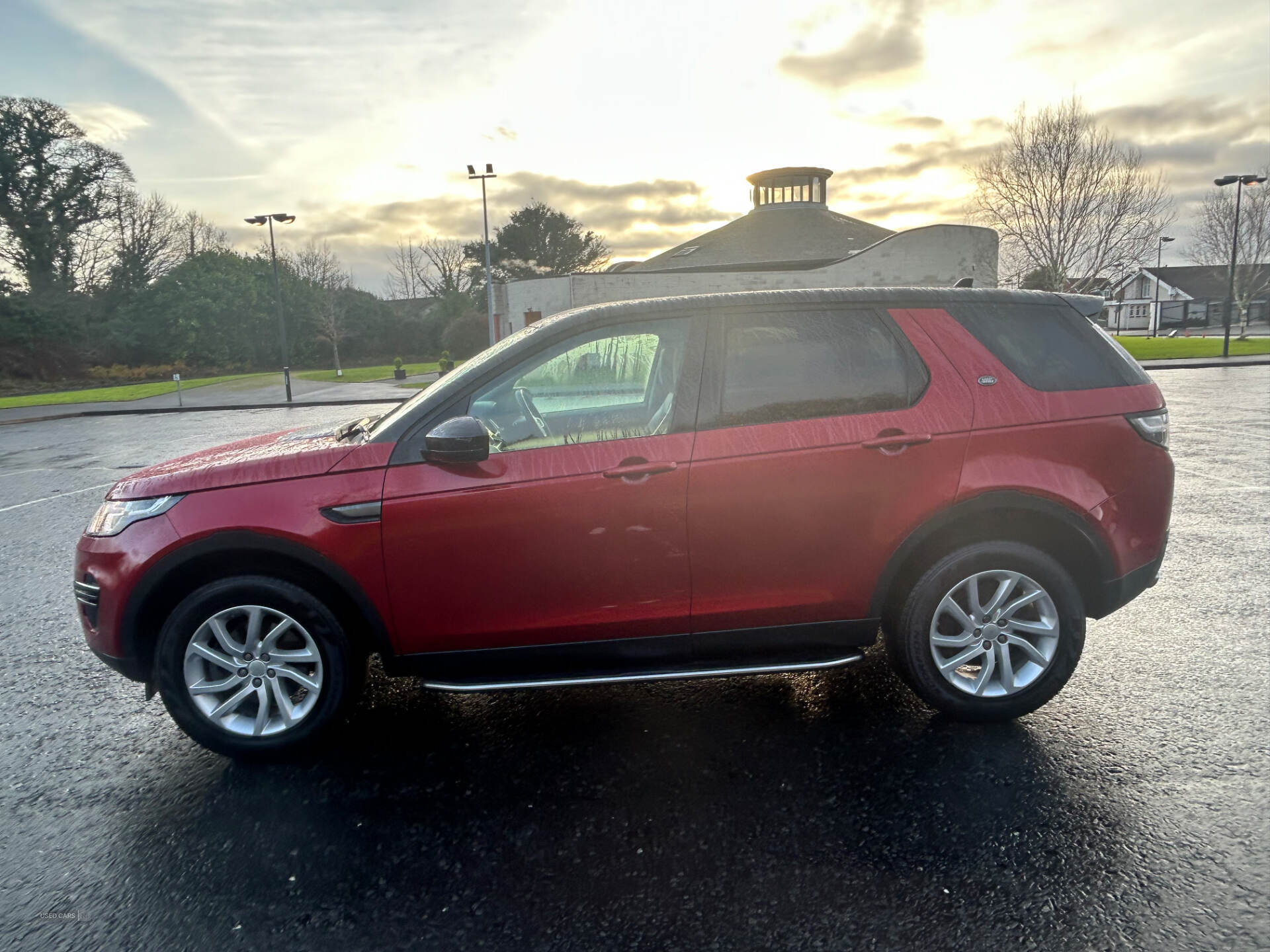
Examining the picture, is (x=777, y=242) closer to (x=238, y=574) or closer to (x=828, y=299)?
(x=828, y=299)

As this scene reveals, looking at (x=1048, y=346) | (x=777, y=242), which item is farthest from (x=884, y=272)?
(x=1048, y=346)

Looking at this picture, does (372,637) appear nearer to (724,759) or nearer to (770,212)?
(724,759)

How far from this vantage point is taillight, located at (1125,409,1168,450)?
3463 millimetres

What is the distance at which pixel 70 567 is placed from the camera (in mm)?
6402

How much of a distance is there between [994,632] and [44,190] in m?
59.3

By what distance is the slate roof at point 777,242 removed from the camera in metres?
51.6

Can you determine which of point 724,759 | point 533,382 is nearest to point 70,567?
point 533,382

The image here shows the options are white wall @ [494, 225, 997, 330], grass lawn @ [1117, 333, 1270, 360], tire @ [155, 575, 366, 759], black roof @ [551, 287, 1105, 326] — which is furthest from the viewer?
grass lawn @ [1117, 333, 1270, 360]

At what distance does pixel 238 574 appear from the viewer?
10.6 ft

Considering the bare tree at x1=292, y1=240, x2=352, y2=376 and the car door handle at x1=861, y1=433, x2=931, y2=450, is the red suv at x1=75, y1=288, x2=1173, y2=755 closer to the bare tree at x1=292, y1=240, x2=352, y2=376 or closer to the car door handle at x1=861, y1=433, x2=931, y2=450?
the car door handle at x1=861, y1=433, x2=931, y2=450

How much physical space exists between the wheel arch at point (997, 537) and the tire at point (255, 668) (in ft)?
7.39

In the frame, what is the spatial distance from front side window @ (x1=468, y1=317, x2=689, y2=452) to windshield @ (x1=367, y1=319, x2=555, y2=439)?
0.10m

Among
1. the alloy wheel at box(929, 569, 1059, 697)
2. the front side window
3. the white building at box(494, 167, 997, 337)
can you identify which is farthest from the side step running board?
the white building at box(494, 167, 997, 337)

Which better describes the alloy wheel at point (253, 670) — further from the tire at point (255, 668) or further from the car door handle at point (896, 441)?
the car door handle at point (896, 441)
